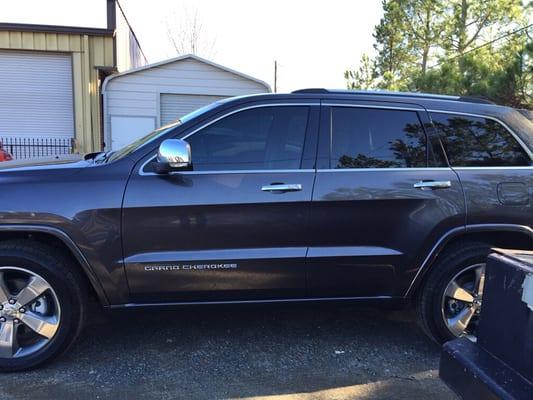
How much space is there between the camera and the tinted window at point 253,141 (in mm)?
3559

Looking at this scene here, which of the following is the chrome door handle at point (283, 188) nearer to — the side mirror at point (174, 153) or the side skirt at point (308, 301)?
the side mirror at point (174, 153)

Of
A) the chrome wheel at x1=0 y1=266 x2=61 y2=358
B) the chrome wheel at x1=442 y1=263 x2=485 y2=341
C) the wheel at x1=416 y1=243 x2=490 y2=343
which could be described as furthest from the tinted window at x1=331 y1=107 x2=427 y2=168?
the chrome wheel at x1=0 y1=266 x2=61 y2=358

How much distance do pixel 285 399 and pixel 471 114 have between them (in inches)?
94.1

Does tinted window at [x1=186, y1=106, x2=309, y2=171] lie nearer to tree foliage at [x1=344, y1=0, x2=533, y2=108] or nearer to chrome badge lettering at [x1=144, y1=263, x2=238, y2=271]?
chrome badge lettering at [x1=144, y1=263, x2=238, y2=271]

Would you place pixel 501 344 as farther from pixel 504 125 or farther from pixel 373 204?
pixel 504 125

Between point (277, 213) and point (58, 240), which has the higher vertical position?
point (277, 213)

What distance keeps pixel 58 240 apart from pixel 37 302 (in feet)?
1.41

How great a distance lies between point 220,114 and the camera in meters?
3.61

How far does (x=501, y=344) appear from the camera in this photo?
2.24m

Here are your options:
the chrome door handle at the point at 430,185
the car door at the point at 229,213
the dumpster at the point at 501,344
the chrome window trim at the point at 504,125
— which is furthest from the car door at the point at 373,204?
the dumpster at the point at 501,344

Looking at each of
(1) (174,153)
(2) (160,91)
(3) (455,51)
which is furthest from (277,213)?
(3) (455,51)

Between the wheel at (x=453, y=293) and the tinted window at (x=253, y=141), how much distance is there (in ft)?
4.28

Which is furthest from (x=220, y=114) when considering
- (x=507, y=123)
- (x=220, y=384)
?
(x=507, y=123)

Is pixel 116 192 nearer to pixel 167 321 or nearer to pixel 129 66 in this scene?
pixel 167 321
